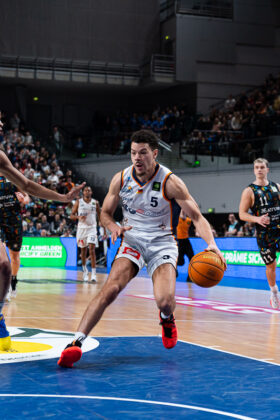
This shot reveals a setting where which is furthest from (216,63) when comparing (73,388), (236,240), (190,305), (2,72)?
(73,388)

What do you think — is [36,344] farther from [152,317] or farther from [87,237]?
[87,237]

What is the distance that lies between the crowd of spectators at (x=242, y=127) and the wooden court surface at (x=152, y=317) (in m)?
10.9

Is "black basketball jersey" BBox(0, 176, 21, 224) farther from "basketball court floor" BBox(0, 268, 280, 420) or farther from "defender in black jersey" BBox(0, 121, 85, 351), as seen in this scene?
"defender in black jersey" BBox(0, 121, 85, 351)

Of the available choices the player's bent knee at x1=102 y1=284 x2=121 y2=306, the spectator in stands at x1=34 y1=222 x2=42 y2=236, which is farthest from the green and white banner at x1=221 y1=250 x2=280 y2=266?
the player's bent knee at x1=102 y1=284 x2=121 y2=306

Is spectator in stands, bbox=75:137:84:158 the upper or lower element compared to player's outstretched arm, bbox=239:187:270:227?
upper

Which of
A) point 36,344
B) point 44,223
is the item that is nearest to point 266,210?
point 36,344

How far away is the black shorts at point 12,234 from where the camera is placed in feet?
32.0

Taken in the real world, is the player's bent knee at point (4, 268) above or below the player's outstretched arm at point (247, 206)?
below

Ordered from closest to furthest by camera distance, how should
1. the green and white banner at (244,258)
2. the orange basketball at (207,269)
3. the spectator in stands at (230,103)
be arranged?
Result: the orange basketball at (207,269) < the green and white banner at (244,258) < the spectator in stands at (230,103)

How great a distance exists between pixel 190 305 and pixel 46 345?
4698 mm

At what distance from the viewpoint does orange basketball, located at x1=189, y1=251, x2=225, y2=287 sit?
5.34 metres

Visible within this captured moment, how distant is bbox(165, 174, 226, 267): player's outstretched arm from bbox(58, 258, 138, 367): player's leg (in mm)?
676

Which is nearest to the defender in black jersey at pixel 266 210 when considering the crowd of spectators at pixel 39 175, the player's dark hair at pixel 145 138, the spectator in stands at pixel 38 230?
the player's dark hair at pixel 145 138

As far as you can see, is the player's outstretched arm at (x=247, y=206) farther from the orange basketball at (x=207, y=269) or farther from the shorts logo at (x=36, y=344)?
the orange basketball at (x=207, y=269)
